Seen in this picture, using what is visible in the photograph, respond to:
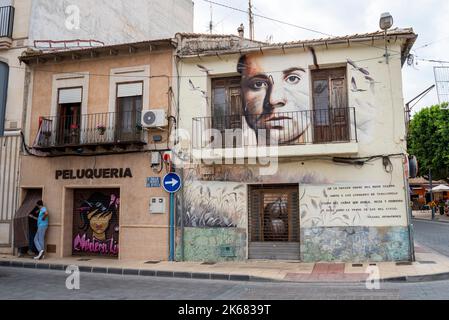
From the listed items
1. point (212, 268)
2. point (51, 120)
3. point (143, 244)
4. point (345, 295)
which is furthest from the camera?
point (51, 120)

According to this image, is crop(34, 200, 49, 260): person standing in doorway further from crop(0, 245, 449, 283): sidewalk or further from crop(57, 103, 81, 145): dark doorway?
crop(57, 103, 81, 145): dark doorway

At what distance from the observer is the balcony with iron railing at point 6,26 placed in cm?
1416

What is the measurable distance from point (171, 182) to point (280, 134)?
347 cm

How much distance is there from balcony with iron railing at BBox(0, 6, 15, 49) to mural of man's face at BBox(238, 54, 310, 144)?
8311mm

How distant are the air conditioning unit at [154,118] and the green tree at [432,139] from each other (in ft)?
71.5

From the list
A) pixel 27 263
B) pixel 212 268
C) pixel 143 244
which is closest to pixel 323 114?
pixel 212 268

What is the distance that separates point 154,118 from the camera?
12.3m

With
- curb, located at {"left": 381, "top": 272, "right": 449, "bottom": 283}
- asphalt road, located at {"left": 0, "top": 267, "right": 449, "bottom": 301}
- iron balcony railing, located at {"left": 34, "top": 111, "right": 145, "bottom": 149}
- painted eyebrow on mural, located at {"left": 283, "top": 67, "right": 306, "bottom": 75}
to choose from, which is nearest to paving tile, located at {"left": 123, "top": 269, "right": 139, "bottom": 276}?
asphalt road, located at {"left": 0, "top": 267, "right": 449, "bottom": 301}

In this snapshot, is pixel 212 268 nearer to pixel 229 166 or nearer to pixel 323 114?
pixel 229 166

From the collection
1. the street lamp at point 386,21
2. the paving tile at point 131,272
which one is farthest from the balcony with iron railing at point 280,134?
the paving tile at point 131,272

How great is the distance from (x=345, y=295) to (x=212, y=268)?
159 inches

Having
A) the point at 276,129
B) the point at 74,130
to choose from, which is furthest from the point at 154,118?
the point at 276,129

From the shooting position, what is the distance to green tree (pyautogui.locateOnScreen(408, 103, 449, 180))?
89.3ft
